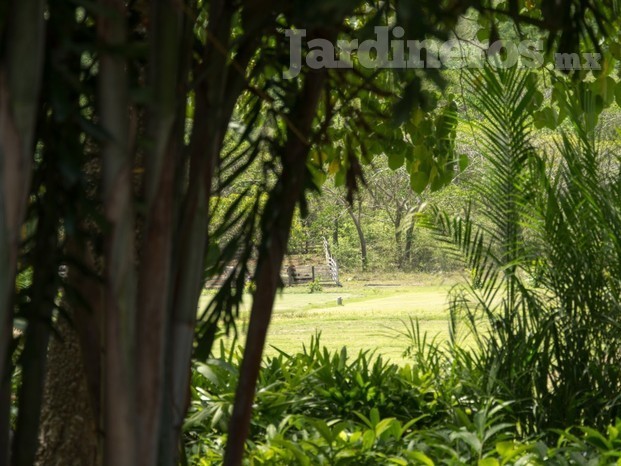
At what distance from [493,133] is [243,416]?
226 cm

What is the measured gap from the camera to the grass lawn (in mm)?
9078

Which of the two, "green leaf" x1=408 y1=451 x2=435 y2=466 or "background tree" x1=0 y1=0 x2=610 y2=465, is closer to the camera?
"background tree" x1=0 y1=0 x2=610 y2=465

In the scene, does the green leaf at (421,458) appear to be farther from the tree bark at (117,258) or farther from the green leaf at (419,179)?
the tree bark at (117,258)

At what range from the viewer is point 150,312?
763 millimetres

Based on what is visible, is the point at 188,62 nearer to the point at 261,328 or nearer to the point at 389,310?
the point at 261,328

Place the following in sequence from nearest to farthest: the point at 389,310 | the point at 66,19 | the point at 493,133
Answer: the point at 66,19, the point at 493,133, the point at 389,310

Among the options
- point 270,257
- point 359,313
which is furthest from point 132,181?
point 359,313

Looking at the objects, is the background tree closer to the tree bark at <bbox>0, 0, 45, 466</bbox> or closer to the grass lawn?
the tree bark at <bbox>0, 0, 45, 466</bbox>

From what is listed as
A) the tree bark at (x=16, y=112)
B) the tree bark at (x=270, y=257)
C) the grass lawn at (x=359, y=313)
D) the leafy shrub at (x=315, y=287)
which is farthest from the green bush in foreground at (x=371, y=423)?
the leafy shrub at (x=315, y=287)

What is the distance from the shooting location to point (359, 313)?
11.1 meters

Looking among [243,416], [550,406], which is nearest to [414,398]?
[550,406]

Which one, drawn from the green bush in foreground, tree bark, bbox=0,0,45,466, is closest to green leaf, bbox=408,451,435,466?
the green bush in foreground

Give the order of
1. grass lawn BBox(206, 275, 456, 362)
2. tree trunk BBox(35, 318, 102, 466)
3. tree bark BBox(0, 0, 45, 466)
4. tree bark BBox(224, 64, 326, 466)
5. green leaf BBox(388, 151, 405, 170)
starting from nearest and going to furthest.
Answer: tree bark BBox(0, 0, 45, 466), tree bark BBox(224, 64, 326, 466), tree trunk BBox(35, 318, 102, 466), green leaf BBox(388, 151, 405, 170), grass lawn BBox(206, 275, 456, 362)

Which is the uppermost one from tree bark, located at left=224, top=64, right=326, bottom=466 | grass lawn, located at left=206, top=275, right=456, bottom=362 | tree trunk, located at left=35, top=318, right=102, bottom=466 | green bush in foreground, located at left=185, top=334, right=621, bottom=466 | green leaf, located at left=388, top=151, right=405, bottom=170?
green leaf, located at left=388, top=151, right=405, bottom=170
